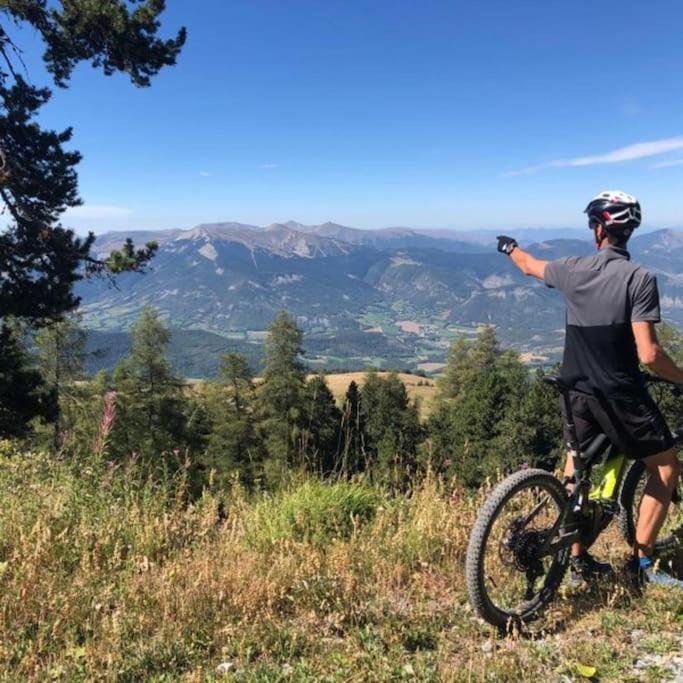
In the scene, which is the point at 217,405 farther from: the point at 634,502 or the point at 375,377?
the point at 634,502

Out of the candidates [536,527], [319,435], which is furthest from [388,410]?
[536,527]

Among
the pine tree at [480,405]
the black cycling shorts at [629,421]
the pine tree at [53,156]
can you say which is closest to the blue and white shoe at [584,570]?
the black cycling shorts at [629,421]

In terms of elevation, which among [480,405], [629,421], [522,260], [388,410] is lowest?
[388,410]

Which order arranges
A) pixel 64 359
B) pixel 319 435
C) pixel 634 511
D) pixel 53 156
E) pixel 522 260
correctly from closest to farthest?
pixel 522 260 → pixel 634 511 → pixel 53 156 → pixel 319 435 → pixel 64 359

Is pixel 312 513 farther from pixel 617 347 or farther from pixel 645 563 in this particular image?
pixel 617 347

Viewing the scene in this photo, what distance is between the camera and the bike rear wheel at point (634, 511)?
416cm

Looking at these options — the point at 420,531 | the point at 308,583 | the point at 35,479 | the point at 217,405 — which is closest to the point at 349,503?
the point at 420,531

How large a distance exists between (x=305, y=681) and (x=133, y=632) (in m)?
1.06

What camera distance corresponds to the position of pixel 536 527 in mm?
3592

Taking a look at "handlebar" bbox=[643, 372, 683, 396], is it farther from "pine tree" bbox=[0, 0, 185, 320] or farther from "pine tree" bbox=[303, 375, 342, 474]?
"pine tree" bbox=[0, 0, 185, 320]

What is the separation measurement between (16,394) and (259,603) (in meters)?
15.9

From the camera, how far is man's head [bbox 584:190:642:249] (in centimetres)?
354

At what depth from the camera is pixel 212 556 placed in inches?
153

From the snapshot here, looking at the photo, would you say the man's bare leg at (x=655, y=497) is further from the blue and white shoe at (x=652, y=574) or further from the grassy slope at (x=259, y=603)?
the grassy slope at (x=259, y=603)
